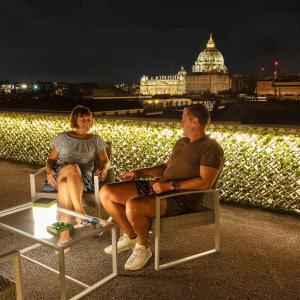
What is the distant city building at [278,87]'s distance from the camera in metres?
114

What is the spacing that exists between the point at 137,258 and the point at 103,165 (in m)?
1.21

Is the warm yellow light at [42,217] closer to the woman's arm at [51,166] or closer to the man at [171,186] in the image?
the man at [171,186]

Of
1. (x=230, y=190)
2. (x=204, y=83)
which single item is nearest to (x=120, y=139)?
(x=230, y=190)

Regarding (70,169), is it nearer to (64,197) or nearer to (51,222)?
(64,197)

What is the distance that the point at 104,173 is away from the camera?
439 centimetres

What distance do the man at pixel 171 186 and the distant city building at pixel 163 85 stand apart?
138615 millimetres

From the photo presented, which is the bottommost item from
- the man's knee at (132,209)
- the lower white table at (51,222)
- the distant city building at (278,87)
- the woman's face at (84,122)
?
the lower white table at (51,222)


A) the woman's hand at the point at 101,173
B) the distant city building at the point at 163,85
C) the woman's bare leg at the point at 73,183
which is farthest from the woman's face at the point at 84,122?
the distant city building at the point at 163,85

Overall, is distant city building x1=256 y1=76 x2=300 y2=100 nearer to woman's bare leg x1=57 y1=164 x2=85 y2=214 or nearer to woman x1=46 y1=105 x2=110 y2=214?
woman x1=46 y1=105 x2=110 y2=214

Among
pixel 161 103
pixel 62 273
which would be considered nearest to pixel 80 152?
pixel 62 273

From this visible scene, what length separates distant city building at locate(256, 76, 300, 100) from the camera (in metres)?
114

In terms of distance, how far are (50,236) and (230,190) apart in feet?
9.58

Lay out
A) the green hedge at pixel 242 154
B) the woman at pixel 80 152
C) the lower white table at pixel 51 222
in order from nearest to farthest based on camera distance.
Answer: the lower white table at pixel 51 222
the woman at pixel 80 152
the green hedge at pixel 242 154

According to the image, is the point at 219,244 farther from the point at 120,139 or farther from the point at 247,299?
the point at 120,139
